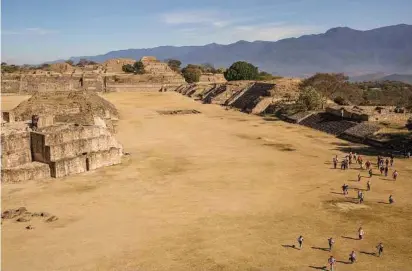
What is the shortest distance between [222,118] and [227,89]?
22786mm

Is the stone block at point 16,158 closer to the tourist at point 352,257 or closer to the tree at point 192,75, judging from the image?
the tourist at point 352,257

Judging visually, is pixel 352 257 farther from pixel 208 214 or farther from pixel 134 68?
pixel 134 68

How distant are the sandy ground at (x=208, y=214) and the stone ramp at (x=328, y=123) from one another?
8123 millimetres

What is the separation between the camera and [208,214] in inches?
820

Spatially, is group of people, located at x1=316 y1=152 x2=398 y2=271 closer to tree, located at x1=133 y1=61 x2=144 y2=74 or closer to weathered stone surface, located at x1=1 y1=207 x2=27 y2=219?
weathered stone surface, located at x1=1 y1=207 x2=27 y2=219

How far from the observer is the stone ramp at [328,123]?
43444 mm

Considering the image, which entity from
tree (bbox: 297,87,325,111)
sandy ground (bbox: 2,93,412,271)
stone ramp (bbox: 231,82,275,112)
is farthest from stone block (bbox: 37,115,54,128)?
stone ramp (bbox: 231,82,275,112)

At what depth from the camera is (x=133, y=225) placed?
1944cm

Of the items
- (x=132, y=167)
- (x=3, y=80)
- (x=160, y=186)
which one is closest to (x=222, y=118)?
(x=132, y=167)

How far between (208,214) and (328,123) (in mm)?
29633

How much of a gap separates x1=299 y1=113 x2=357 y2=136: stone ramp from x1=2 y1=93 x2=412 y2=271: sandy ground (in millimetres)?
8123

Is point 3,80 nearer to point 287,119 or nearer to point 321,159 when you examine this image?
point 287,119

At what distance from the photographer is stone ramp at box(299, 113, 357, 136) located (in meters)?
43.4

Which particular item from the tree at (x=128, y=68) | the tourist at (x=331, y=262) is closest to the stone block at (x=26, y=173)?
the tourist at (x=331, y=262)
